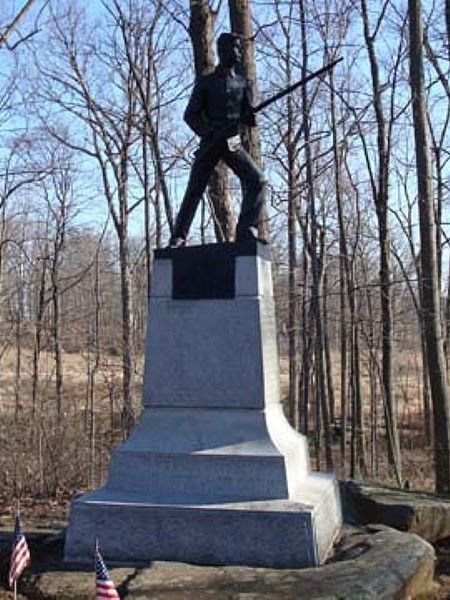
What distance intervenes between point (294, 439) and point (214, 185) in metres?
6.00

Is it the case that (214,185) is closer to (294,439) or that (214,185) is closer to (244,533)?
(294,439)

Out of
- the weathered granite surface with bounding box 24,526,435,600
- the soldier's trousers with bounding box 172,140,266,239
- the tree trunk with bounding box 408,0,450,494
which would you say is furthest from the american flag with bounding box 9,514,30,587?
the tree trunk with bounding box 408,0,450,494

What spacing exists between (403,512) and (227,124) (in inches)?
140

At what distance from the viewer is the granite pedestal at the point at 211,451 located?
5.11 metres

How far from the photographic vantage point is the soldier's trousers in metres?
6.10

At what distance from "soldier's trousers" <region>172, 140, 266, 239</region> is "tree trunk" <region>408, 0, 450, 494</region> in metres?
5.39

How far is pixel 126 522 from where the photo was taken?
523 centimetres

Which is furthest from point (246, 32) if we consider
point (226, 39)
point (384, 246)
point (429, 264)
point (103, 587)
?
point (103, 587)

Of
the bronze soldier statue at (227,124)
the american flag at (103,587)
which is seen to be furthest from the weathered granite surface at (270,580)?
the bronze soldier statue at (227,124)

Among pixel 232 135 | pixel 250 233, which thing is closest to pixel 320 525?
pixel 250 233

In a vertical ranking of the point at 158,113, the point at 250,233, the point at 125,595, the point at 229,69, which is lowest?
the point at 125,595

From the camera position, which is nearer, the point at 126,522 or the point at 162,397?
the point at 126,522

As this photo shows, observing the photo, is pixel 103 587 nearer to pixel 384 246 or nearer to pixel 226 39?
pixel 226 39

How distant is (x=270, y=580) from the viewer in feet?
15.1
